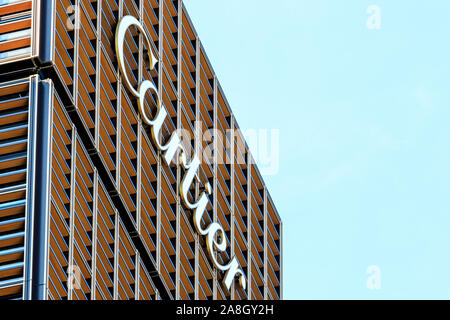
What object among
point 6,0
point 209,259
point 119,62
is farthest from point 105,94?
point 209,259

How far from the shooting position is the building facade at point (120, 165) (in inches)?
3457

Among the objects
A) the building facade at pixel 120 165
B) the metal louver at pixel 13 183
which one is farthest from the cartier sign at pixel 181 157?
the metal louver at pixel 13 183

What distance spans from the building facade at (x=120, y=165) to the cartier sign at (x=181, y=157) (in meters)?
0.16

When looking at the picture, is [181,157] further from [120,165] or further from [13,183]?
[13,183]

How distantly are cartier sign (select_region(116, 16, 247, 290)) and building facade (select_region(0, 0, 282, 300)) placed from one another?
0.52 ft

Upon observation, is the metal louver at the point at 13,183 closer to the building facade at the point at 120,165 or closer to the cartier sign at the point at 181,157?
the building facade at the point at 120,165

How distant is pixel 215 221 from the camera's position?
13300 cm

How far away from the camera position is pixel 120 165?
10819cm

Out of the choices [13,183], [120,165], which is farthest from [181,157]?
[13,183]

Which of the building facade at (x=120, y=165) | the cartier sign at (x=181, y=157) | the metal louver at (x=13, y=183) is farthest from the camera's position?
the cartier sign at (x=181, y=157)

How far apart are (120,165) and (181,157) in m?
17.0
